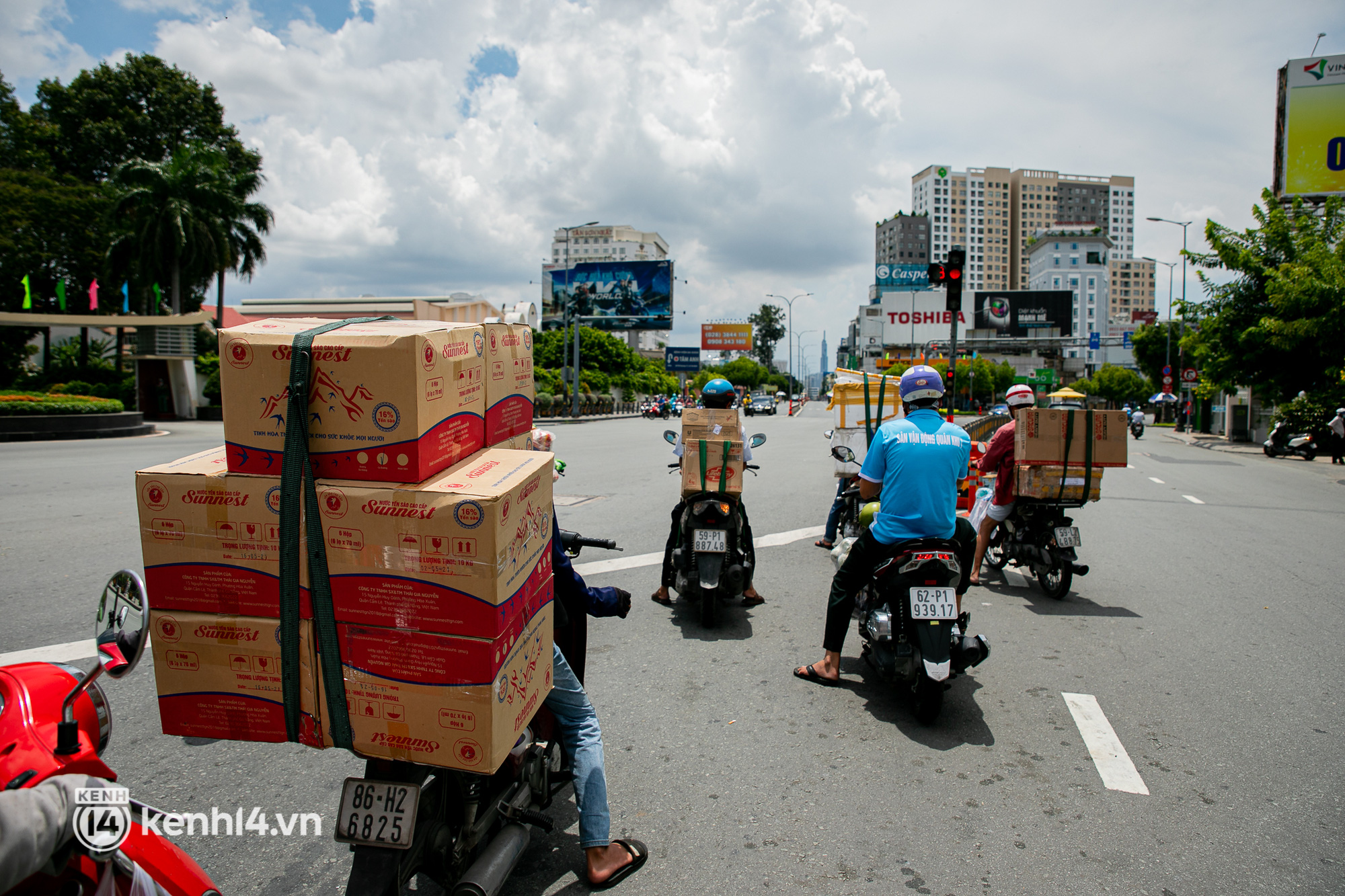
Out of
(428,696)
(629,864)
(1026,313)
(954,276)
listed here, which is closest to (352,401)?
(428,696)

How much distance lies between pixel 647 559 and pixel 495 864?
4980 millimetres

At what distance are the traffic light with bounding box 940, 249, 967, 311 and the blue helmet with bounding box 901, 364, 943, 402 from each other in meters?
7.58

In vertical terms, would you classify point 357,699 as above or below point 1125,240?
below

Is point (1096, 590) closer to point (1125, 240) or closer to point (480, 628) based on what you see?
point (480, 628)

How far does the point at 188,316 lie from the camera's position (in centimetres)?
3231

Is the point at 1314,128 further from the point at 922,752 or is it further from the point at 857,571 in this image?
the point at 922,752

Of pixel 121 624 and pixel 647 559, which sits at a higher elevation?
pixel 121 624

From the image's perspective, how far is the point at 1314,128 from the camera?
21.5 m

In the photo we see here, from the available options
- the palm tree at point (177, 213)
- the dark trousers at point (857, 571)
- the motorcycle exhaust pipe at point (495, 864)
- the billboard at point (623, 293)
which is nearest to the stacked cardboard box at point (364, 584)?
the motorcycle exhaust pipe at point (495, 864)

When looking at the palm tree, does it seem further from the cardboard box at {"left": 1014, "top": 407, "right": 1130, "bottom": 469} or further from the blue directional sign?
the blue directional sign

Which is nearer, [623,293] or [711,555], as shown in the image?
[711,555]

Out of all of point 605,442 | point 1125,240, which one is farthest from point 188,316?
point 1125,240

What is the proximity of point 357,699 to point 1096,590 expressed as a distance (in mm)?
6330

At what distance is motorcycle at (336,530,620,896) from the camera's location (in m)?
2.08
